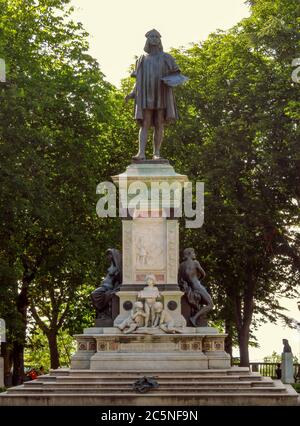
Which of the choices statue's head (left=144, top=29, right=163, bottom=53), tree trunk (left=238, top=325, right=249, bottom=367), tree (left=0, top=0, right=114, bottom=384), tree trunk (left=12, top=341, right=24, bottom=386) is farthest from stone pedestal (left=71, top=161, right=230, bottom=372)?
tree trunk (left=238, top=325, right=249, bottom=367)

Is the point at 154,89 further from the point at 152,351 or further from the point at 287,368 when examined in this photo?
the point at 287,368

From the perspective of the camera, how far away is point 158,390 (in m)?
20.2

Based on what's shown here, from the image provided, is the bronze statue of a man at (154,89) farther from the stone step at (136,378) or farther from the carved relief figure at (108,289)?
the stone step at (136,378)

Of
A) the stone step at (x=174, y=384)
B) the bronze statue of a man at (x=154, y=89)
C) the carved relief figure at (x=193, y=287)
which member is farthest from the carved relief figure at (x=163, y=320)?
the bronze statue of a man at (x=154, y=89)

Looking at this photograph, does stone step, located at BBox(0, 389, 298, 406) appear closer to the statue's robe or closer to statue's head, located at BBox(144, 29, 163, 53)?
the statue's robe

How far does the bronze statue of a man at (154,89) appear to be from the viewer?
2388 centimetres

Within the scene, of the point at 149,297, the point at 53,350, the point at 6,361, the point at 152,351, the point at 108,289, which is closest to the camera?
the point at 152,351

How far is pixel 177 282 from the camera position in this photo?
2294cm

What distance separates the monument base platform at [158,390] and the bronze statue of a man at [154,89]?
514 centimetres

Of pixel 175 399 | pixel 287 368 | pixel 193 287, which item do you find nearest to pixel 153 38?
pixel 193 287

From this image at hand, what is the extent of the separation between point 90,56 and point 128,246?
1784cm

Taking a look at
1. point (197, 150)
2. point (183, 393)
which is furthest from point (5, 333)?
point (183, 393)

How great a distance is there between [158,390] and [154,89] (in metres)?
6.93
